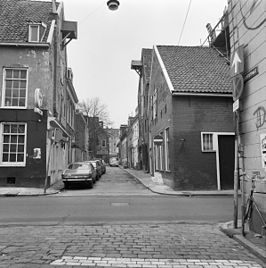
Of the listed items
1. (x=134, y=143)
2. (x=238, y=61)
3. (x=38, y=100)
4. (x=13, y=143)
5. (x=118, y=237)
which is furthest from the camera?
(x=134, y=143)

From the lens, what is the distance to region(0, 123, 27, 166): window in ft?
64.2

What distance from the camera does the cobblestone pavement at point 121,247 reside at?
217 inches

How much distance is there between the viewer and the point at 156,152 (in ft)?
82.8

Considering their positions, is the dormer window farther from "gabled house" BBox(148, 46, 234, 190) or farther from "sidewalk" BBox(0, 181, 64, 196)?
"sidewalk" BBox(0, 181, 64, 196)

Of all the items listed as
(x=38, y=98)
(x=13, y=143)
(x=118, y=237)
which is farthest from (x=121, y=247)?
(x=13, y=143)

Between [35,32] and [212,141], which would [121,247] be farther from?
[35,32]

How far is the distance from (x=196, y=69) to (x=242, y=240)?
1548 centimetres

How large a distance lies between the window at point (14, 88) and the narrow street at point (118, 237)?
9.27 m

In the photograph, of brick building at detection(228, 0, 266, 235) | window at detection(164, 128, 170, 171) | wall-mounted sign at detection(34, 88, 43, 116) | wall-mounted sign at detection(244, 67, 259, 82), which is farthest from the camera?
window at detection(164, 128, 170, 171)

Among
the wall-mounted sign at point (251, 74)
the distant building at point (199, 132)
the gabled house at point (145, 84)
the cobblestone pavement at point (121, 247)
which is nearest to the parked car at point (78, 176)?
the distant building at point (199, 132)

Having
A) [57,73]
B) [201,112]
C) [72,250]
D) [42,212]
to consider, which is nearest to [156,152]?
[201,112]

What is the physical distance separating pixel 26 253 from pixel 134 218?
170 inches

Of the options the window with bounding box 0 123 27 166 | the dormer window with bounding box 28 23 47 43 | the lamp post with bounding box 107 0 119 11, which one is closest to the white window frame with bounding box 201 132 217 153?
the lamp post with bounding box 107 0 119 11

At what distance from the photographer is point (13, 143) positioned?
19.7 m
